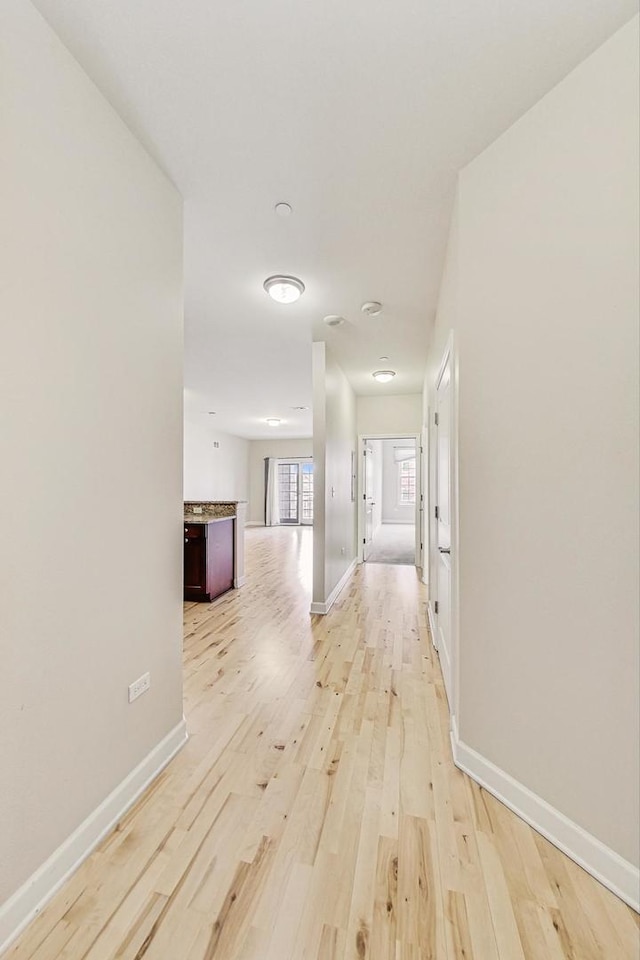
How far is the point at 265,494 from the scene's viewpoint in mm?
11672

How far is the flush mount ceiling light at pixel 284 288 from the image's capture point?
107 inches

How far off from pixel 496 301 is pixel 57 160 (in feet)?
5.32

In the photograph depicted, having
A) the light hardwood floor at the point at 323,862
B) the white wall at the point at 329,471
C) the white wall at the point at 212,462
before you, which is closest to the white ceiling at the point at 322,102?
the white wall at the point at 329,471

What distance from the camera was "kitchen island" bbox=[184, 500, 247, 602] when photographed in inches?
163

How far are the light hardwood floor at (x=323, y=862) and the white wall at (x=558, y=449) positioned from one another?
0.75 feet

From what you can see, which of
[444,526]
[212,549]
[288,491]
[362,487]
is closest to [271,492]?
[288,491]

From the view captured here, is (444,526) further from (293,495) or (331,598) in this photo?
(293,495)

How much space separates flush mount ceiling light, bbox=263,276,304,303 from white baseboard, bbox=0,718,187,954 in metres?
2.75

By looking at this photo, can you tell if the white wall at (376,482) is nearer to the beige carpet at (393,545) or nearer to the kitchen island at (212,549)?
the beige carpet at (393,545)

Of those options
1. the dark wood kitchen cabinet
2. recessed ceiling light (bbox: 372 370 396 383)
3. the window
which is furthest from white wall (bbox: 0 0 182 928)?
the window

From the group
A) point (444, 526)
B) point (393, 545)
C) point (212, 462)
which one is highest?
point (212, 462)

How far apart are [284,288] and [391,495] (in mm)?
9818

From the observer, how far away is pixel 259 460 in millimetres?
11734

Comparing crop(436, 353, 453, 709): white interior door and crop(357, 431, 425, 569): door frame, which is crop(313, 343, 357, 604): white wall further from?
crop(436, 353, 453, 709): white interior door
